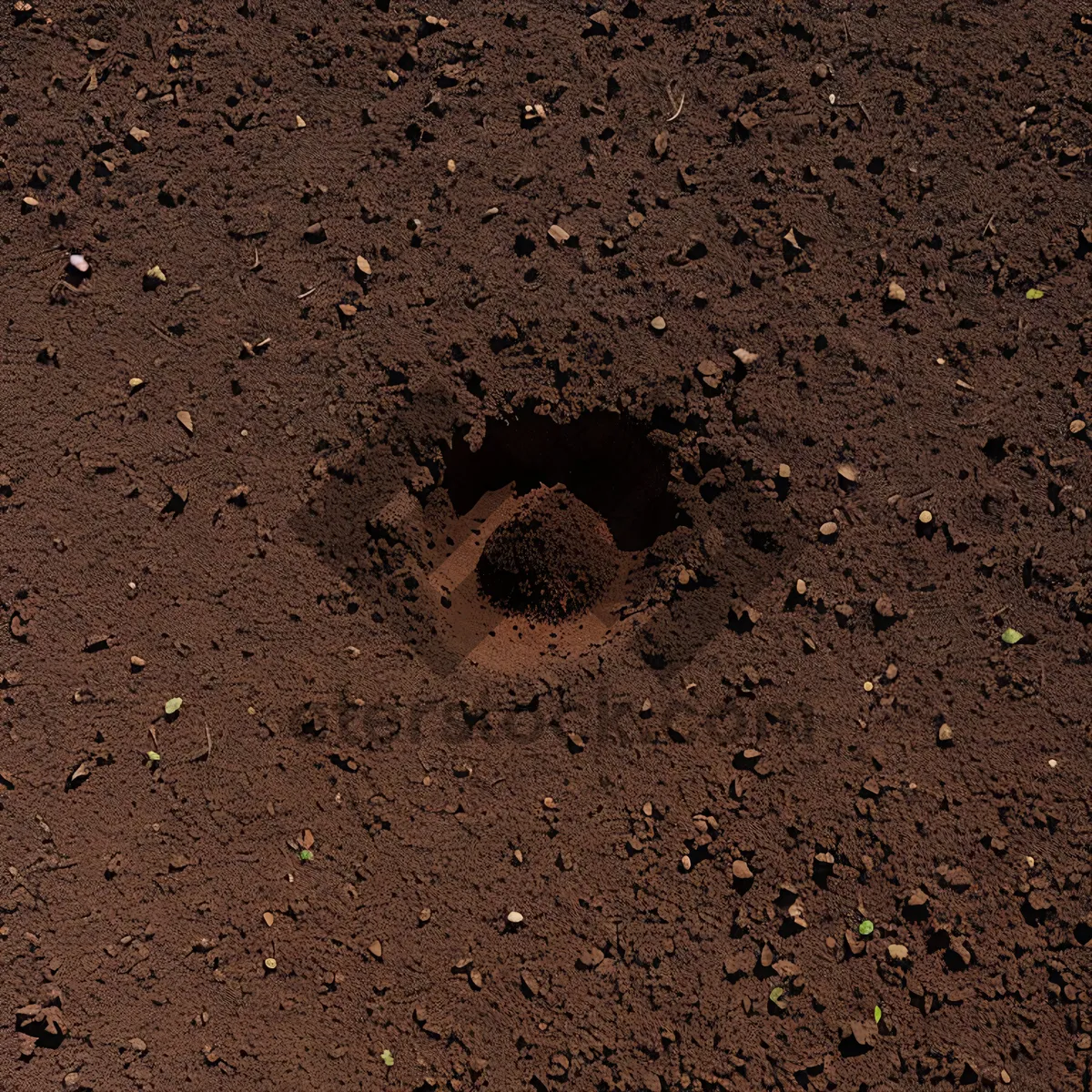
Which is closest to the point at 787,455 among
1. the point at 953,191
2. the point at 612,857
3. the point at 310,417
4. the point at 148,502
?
the point at 953,191

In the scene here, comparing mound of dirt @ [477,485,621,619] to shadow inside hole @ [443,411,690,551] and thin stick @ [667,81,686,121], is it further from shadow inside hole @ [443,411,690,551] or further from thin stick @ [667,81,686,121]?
thin stick @ [667,81,686,121]

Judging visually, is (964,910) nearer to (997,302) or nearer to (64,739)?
(997,302)

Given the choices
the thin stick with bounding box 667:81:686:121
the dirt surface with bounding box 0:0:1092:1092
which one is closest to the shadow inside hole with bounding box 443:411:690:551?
the dirt surface with bounding box 0:0:1092:1092

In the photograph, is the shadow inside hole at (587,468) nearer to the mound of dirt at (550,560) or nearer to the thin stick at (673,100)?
the mound of dirt at (550,560)

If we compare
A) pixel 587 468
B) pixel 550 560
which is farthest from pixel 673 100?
pixel 550 560

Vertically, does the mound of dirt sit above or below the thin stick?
below

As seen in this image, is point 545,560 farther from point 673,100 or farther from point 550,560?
point 673,100
